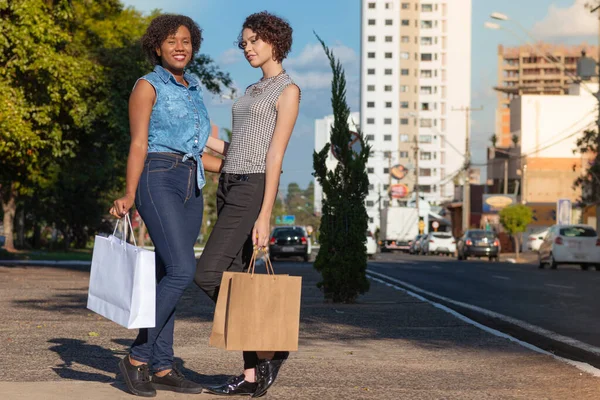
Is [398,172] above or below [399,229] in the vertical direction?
above

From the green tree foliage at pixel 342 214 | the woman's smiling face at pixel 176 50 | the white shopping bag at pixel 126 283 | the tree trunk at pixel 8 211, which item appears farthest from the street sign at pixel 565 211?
the white shopping bag at pixel 126 283

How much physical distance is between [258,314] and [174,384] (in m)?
0.74

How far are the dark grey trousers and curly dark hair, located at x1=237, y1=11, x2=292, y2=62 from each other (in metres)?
0.75

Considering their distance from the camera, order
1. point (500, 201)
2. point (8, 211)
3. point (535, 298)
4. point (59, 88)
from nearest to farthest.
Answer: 1. point (535, 298)
2. point (59, 88)
3. point (8, 211)
4. point (500, 201)

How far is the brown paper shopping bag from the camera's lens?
5625mm

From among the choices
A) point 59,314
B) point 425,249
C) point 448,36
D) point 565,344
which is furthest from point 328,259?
point 448,36

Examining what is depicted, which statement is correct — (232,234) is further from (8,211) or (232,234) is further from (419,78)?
(419,78)

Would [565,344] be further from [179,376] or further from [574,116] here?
[574,116]

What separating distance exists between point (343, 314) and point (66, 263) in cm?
2244

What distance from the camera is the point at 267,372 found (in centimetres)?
601

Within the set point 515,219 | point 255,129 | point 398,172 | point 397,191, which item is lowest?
point 255,129

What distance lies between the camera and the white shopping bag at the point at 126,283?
557 cm

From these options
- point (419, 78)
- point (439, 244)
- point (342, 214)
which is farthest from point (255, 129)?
point (419, 78)

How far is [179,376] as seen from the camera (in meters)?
6.11
